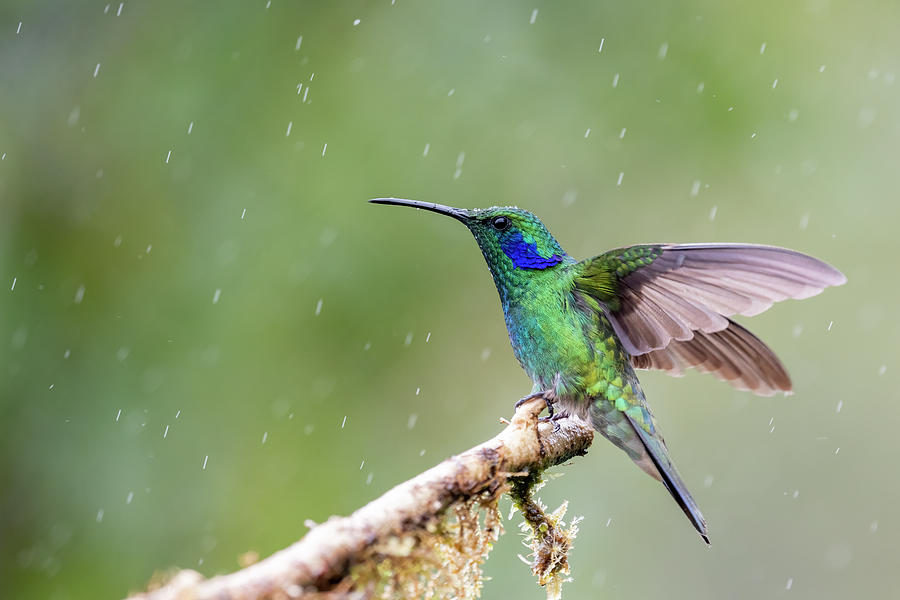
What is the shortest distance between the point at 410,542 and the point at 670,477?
1582 millimetres

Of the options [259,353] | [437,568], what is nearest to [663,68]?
[259,353]

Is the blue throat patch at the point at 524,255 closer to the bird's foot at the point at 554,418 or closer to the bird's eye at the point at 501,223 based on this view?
the bird's eye at the point at 501,223

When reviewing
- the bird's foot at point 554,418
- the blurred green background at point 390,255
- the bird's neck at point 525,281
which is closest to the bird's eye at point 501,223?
the bird's neck at point 525,281

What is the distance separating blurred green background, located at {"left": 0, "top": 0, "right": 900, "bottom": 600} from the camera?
5.38 metres

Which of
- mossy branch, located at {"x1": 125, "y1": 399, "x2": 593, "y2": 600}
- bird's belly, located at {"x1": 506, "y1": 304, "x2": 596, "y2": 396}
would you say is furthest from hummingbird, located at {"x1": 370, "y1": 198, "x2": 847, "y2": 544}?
mossy branch, located at {"x1": 125, "y1": 399, "x2": 593, "y2": 600}

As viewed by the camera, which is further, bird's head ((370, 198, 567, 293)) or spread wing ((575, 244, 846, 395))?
bird's head ((370, 198, 567, 293))

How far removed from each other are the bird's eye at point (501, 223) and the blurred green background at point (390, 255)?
2212 millimetres

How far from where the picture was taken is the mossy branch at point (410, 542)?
1.42 metres

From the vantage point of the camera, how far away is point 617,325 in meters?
3.37

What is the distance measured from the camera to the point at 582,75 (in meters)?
6.23

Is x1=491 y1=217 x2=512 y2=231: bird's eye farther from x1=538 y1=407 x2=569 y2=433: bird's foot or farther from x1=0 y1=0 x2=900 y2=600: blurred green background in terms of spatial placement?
x1=0 y1=0 x2=900 y2=600: blurred green background

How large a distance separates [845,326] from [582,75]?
8.81 ft

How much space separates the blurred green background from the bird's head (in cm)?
219

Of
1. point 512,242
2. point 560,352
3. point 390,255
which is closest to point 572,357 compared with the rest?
point 560,352
